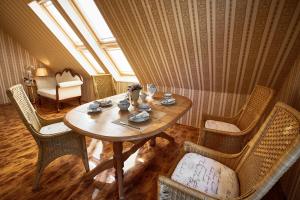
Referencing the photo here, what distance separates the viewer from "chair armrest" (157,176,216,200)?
0.87 meters

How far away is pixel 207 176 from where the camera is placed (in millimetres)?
1119

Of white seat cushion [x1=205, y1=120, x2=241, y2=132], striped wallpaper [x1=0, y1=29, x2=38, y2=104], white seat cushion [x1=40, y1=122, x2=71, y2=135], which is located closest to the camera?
white seat cushion [x1=40, y1=122, x2=71, y2=135]

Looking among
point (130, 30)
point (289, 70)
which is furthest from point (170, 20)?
point (289, 70)

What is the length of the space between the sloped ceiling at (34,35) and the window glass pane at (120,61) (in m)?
1.05

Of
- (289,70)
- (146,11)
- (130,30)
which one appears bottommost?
(289,70)

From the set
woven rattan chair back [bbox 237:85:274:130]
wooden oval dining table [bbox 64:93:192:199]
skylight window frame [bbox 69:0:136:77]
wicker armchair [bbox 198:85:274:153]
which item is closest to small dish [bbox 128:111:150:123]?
wooden oval dining table [bbox 64:93:192:199]

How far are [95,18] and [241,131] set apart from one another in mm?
2969

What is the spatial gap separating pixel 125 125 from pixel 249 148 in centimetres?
93

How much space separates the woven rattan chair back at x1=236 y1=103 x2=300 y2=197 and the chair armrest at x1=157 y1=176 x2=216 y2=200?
0.81 feet

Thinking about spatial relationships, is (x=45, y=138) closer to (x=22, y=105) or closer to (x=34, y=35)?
(x=22, y=105)

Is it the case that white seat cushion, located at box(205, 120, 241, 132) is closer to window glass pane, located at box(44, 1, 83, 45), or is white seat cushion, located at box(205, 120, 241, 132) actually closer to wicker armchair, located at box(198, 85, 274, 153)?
wicker armchair, located at box(198, 85, 274, 153)

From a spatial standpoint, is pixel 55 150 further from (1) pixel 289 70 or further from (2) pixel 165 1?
(1) pixel 289 70

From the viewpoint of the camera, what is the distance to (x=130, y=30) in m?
2.33

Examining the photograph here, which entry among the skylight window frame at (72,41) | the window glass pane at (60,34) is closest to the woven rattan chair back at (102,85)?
the skylight window frame at (72,41)
